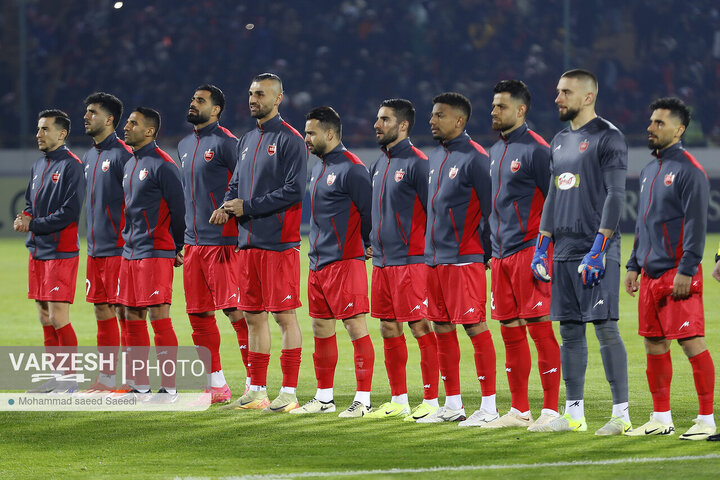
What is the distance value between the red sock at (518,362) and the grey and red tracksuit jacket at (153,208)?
8.52 feet

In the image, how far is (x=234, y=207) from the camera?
7.77 metres

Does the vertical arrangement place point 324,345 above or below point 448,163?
below

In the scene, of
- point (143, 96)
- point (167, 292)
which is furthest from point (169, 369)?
point (143, 96)

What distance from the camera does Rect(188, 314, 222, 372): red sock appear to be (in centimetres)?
852

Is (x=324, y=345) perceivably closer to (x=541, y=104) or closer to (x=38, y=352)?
(x=38, y=352)

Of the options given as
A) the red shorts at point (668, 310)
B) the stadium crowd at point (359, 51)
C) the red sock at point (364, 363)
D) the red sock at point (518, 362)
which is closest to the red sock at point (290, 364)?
the red sock at point (364, 363)

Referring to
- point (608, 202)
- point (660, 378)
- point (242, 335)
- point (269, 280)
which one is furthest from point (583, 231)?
point (242, 335)

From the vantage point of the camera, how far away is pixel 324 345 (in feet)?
25.9

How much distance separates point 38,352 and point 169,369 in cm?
237

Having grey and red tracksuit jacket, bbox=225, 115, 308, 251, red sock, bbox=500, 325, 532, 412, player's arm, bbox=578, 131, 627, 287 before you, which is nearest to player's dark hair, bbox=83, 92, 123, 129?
grey and red tracksuit jacket, bbox=225, 115, 308, 251

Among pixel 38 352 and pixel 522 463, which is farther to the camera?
pixel 38 352

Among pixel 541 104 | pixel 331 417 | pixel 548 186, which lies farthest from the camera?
pixel 541 104

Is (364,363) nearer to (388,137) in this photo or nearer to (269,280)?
(269,280)

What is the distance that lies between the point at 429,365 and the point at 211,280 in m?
1.75
